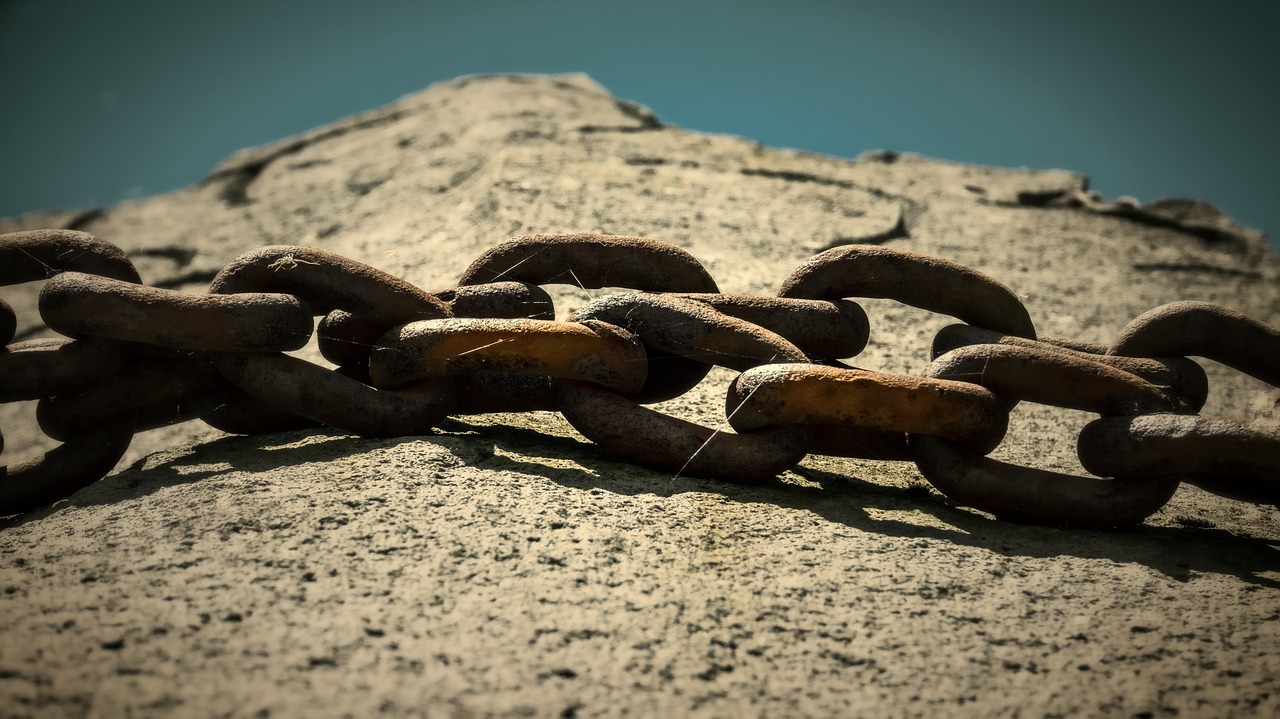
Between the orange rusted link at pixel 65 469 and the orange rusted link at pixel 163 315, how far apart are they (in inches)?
7.7

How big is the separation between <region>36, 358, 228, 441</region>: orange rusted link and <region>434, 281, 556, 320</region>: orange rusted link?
440 millimetres

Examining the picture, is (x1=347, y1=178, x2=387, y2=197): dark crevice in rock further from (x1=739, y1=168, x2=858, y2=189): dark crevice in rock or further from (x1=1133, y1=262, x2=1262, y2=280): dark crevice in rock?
(x1=1133, y1=262, x2=1262, y2=280): dark crevice in rock

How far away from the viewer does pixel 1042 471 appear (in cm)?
157

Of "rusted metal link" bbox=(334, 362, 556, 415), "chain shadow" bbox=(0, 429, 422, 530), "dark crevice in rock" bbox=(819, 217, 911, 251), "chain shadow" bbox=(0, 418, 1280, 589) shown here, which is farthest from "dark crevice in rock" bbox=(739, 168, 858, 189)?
"chain shadow" bbox=(0, 429, 422, 530)

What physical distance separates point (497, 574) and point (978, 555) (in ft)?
2.34

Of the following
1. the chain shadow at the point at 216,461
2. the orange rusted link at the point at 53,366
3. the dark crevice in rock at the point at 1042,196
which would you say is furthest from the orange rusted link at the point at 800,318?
the dark crevice in rock at the point at 1042,196

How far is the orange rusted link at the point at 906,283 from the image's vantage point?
173 cm

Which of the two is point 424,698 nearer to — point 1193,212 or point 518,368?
point 518,368

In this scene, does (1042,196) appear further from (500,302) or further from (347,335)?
(347,335)

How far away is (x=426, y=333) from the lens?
5.21 ft

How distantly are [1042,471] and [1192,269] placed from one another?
1.72m

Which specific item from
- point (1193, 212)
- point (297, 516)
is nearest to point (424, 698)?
point (297, 516)

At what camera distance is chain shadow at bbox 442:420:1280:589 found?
4.94 ft

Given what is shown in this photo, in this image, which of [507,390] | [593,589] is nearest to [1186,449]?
[593,589]
